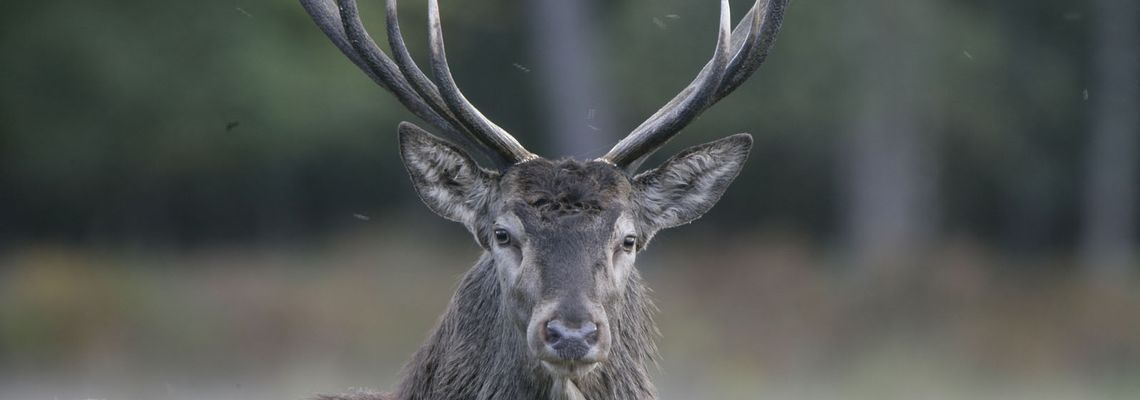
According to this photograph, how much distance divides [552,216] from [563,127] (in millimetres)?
12692

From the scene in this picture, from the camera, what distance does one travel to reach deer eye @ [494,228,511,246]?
6137mm

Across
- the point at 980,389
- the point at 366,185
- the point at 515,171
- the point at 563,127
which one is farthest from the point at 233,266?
the point at 515,171

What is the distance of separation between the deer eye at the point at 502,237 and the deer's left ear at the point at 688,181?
1.85 feet

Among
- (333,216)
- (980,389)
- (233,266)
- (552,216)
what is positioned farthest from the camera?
→ (333,216)

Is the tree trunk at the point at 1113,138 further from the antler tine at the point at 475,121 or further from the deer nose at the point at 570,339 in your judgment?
the deer nose at the point at 570,339

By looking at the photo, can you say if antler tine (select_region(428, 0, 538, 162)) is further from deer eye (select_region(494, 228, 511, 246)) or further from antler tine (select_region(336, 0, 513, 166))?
deer eye (select_region(494, 228, 511, 246))

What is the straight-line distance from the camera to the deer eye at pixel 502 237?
614 centimetres

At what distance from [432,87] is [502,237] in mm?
774

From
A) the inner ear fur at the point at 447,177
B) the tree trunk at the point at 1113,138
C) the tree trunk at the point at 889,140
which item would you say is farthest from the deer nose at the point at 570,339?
the tree trunk at the point at 1113,138

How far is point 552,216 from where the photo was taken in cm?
604

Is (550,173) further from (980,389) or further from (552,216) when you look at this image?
(980,389)

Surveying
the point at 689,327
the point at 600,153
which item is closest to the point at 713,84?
the point at 689,327

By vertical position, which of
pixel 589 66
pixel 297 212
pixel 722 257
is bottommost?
pixel 297 212

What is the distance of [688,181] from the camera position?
6.51m
